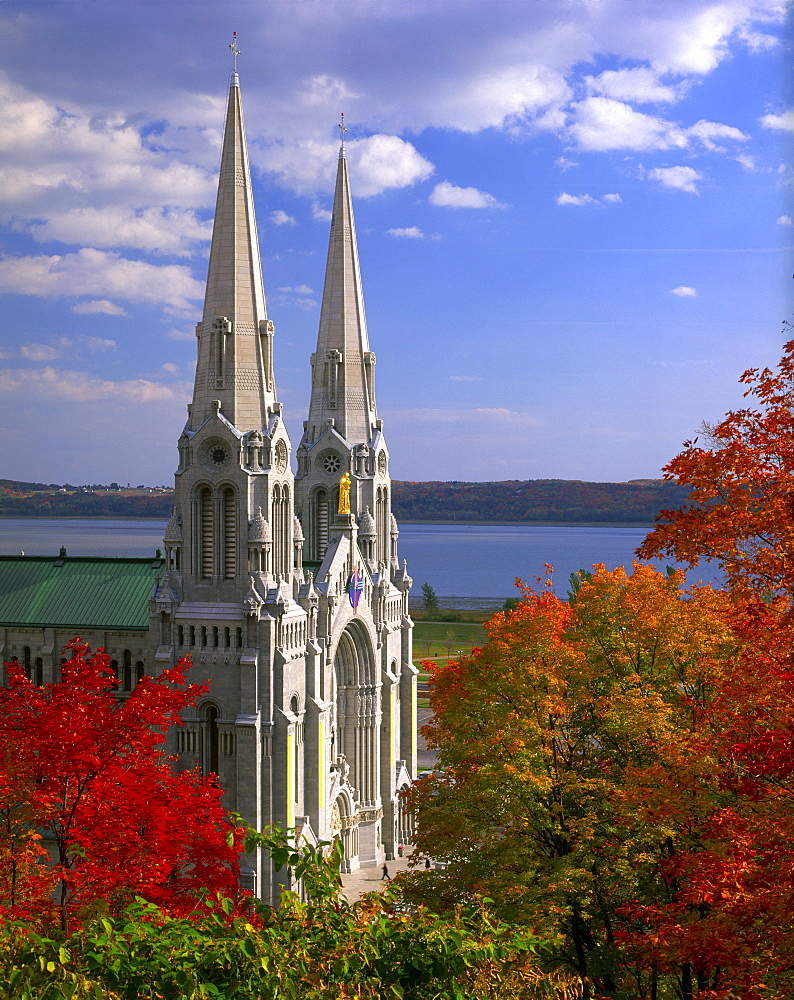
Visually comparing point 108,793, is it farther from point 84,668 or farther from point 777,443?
point 777,443

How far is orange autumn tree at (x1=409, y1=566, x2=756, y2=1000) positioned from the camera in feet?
66.5

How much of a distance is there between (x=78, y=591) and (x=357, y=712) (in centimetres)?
1464

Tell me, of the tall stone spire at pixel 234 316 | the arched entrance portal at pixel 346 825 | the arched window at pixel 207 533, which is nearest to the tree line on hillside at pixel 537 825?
the arched window at pixel 207 533

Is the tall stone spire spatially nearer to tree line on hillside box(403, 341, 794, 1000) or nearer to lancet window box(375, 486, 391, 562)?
lancet window box(375, 486, 391, 562)

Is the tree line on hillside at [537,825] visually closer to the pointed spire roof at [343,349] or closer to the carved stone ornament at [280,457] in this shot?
the carved stone ornament at [280,457]

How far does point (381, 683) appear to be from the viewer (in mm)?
47312

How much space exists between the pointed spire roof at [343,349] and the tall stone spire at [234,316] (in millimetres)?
10280

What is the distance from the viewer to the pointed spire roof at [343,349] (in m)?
48.0

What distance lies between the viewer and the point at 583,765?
23797 mm

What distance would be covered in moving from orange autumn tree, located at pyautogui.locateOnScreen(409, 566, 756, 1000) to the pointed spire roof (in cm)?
2313

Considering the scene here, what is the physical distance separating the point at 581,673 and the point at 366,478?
25381mm

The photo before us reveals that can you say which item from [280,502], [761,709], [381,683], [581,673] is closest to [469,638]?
[381,683]

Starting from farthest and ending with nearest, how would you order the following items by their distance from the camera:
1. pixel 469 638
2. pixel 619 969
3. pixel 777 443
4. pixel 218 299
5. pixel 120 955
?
pixel 469 638 < pixel 218 299 < pixel 619 969 < pixel 777 443 < pixel 120 955

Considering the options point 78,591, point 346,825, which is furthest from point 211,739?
point 346,825
